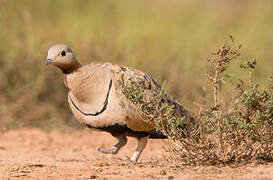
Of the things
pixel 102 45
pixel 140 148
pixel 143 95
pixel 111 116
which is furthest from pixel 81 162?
pixel 102 45

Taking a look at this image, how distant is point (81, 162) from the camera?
599 centimetres

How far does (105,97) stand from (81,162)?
0.96 m

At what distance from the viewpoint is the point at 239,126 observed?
187 inches

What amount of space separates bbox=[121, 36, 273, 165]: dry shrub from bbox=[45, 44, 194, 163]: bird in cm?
39

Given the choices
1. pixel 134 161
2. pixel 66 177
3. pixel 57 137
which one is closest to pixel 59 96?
pixel 57 137

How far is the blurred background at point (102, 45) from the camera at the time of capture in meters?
9.52

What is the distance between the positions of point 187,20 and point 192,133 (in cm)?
916

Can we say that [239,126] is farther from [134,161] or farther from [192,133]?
[134,161]

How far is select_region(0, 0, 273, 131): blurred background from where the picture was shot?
31.2 feet

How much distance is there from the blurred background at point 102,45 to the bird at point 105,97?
1.28 meters

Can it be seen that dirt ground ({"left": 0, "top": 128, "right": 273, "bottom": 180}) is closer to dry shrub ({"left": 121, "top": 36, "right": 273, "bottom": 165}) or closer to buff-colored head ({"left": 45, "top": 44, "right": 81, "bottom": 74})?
dry shrub ({"left": 121, "top": 36, "right": 273, "bottom": 165})

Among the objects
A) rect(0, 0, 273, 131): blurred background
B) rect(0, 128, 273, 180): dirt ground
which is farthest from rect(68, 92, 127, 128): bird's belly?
rect(0, 0, 273, 131): blurred background

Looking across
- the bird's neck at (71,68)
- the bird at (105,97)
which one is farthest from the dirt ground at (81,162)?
the bird's neck at (71,68)

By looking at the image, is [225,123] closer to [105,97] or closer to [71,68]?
[105,97]
